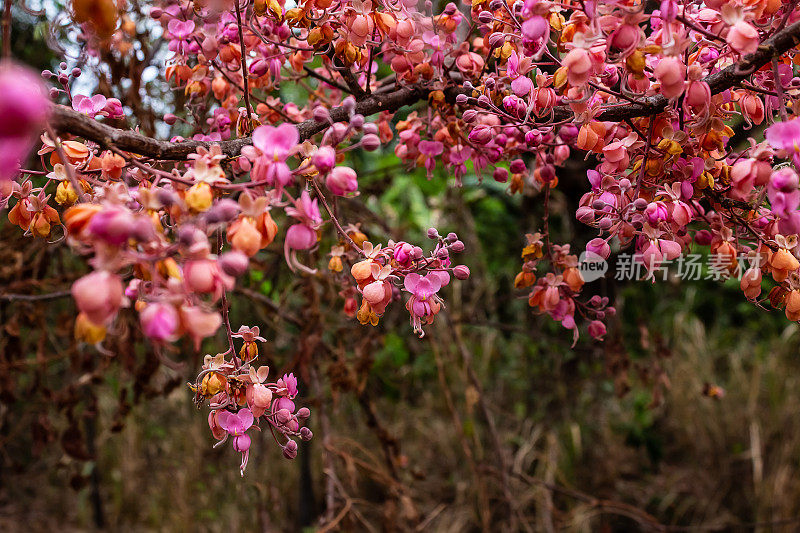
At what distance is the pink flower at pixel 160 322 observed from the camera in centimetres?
29

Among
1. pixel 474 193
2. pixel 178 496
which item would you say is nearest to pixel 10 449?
pixel 178 496

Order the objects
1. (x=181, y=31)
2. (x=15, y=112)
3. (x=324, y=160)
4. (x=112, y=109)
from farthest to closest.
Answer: (x=181, y=31), (x=112, y=109), (x=324, y=160), (x=15, y=112)

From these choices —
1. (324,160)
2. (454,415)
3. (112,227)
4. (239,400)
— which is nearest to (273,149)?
(324,160)

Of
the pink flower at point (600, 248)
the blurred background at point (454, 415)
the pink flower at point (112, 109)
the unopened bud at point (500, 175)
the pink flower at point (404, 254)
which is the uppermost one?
the pink flower at point (112, 109)

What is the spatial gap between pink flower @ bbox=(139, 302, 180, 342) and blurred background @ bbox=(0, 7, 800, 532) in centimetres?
87

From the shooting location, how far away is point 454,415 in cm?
135

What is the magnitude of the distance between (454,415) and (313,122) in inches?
38.3

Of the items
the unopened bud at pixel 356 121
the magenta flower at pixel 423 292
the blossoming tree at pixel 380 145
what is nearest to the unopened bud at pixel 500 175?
the blossoming tree at pixel 380 145

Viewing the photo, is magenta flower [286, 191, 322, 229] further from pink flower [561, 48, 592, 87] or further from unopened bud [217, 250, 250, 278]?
pink flower [561, 48, 592, 87]

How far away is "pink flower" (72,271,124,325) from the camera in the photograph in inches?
10.9

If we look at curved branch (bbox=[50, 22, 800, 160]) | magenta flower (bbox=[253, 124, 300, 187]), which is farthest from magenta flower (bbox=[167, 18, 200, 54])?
magenta flower (bbox=[253, 124, 300, 187])

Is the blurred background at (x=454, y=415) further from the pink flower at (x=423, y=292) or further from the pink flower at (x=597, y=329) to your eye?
the pink flower at (x=423, y=292)

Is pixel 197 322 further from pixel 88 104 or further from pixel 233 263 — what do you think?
pixel 88 104

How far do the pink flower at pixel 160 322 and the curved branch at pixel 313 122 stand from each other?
167 millimetres
